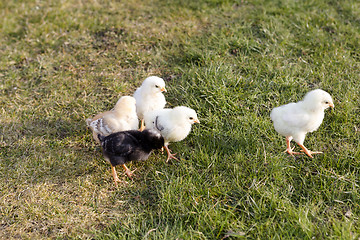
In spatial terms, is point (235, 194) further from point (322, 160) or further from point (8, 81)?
point (8, 81)

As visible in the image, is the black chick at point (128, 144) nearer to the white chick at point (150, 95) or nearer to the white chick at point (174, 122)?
the white chick at point (174, 122)

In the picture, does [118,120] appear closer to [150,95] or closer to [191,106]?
[150,95]

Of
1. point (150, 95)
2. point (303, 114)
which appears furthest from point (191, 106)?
point (303, 114)

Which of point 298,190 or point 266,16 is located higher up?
point 266,16

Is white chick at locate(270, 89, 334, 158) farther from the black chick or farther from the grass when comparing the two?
the black chick

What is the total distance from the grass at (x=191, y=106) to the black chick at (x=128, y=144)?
13.2 inches

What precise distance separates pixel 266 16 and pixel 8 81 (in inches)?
187

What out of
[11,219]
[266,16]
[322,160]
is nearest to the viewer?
[11,219]

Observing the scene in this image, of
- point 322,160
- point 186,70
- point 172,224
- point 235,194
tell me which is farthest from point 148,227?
point 186,70

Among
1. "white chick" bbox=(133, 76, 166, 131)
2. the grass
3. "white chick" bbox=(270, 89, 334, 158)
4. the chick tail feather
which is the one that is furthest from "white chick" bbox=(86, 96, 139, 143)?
"white chick" bbox=(270, 89, 334, 158)

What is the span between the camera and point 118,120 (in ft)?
12.9

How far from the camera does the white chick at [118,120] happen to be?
12.7 feet

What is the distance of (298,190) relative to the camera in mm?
3520

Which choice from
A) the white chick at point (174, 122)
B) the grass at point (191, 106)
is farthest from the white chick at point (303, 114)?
the white chick at point (174, 122)
